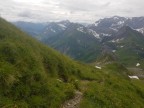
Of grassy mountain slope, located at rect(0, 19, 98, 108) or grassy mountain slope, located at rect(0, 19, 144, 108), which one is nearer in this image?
grassy mountain slope, located at rect(0, 19, 98, 108)

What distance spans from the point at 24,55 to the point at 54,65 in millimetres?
7856

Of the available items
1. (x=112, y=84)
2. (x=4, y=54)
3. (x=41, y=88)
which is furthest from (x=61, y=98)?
(x=112, y=84)

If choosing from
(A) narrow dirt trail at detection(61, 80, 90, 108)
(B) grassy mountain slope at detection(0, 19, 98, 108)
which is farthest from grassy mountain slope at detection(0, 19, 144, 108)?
(A) narrow dirt trail at detection(61, 80, 90, 108)

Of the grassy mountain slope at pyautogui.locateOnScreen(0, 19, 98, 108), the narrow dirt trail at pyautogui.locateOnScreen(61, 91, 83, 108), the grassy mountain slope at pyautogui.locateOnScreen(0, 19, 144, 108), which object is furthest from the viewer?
the narrow dirt trail at pyautogui.locateOnScreen(61, 91, 83, 108)

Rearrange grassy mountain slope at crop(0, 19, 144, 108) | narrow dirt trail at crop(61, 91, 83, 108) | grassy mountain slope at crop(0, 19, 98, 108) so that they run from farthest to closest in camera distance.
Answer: narrow dirt trail at crop(61, 91, 83, 108)
grassy mountain slope at crop(0, 19, 144, 108)
grassy mountain slope at crop(0, 19, 98, 108)

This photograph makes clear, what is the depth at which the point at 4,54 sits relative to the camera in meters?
27.4

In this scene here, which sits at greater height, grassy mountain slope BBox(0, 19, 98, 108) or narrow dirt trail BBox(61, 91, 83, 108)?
grassy mountain slope BBox(0, 19, 98, 108)

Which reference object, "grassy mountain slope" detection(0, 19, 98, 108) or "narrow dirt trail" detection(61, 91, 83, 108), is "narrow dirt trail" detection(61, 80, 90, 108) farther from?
"grassy mountain slope" detection(0, 19, 98, 108)

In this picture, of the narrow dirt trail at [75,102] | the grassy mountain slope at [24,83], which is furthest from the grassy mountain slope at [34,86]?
the narrow dirt trail at [75,102]

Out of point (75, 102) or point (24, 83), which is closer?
point (24, 83)

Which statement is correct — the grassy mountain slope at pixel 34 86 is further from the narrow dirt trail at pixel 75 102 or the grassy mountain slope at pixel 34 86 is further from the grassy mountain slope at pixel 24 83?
the narrow dirt trail at pixel 75 102

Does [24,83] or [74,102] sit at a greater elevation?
[24,83]

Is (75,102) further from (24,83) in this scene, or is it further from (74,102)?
(24,83)

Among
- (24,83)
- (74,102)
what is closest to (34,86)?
(24,83)
